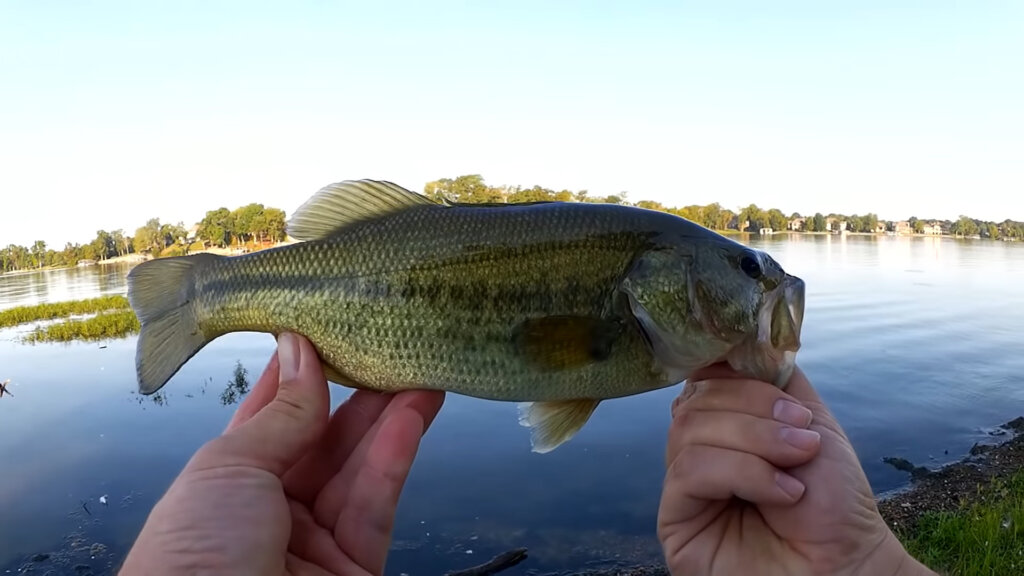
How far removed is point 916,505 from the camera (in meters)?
11.9

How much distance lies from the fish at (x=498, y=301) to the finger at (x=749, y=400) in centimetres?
17

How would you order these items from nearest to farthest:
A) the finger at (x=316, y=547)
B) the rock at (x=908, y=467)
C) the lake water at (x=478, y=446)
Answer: the finger at (x=316, y=547), the lake water at (x=478, y=446), the rock at (x=908, y=467)

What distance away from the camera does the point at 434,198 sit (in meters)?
3.31

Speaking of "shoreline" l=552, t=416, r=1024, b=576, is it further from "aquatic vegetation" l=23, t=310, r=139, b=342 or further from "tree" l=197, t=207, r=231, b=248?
"tree" l=197, t=207, r=231, b=248

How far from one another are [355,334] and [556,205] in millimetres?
1150

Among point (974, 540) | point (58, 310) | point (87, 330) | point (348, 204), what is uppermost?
point (348, 204)

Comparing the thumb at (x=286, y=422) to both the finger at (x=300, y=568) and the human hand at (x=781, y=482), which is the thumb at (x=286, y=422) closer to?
the finger at (x=300, y=568)

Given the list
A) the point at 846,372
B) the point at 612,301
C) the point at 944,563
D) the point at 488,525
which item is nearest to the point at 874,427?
the point at 846,372

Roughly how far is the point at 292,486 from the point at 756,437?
6.67ft

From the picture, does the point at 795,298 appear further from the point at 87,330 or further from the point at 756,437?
the point at 87,330

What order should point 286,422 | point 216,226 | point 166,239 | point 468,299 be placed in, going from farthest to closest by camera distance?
point 166,239, point 216,226, point 468,299, point 286,422

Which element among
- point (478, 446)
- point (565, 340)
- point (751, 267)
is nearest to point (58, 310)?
point (478, 446)

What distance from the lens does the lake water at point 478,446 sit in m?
12.1

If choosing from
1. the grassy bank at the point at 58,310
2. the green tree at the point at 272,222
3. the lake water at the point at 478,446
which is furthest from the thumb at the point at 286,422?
the green tree at the point at 272,222
